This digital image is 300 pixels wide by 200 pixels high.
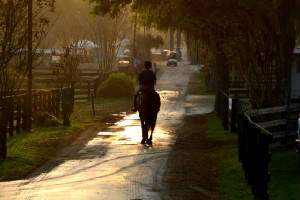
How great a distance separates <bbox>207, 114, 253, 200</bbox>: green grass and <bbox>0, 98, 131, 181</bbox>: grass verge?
12.2 ft

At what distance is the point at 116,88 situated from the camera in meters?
38.1

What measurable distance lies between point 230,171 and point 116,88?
989 inches

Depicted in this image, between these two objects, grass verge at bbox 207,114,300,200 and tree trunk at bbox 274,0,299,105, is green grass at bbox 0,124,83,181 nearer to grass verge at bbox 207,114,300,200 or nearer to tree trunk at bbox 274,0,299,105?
grass verge at bbox 207,114,300,200

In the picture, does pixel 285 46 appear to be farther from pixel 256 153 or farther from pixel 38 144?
pixel 256 153

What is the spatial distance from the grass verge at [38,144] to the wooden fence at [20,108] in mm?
336

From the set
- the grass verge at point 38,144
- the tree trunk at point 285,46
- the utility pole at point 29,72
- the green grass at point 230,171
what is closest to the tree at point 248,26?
the tree trunk at point 285,46

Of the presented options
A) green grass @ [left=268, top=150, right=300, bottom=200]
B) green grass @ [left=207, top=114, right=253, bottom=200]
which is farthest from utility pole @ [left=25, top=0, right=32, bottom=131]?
green grass @ [left=268, top=150, right=300, bottom=200]

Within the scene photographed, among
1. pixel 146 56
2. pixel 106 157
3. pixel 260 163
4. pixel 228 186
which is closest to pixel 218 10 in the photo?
pixel 106 157

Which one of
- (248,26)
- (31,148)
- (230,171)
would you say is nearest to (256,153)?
(230,171)

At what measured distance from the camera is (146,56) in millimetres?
72438

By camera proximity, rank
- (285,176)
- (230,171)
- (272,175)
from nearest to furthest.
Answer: (285,176), (272,175), (230,171)

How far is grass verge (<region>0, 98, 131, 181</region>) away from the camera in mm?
13457

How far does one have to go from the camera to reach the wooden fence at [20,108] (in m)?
14.7

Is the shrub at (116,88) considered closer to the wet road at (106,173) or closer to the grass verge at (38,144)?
the grass verge at (38,144)
